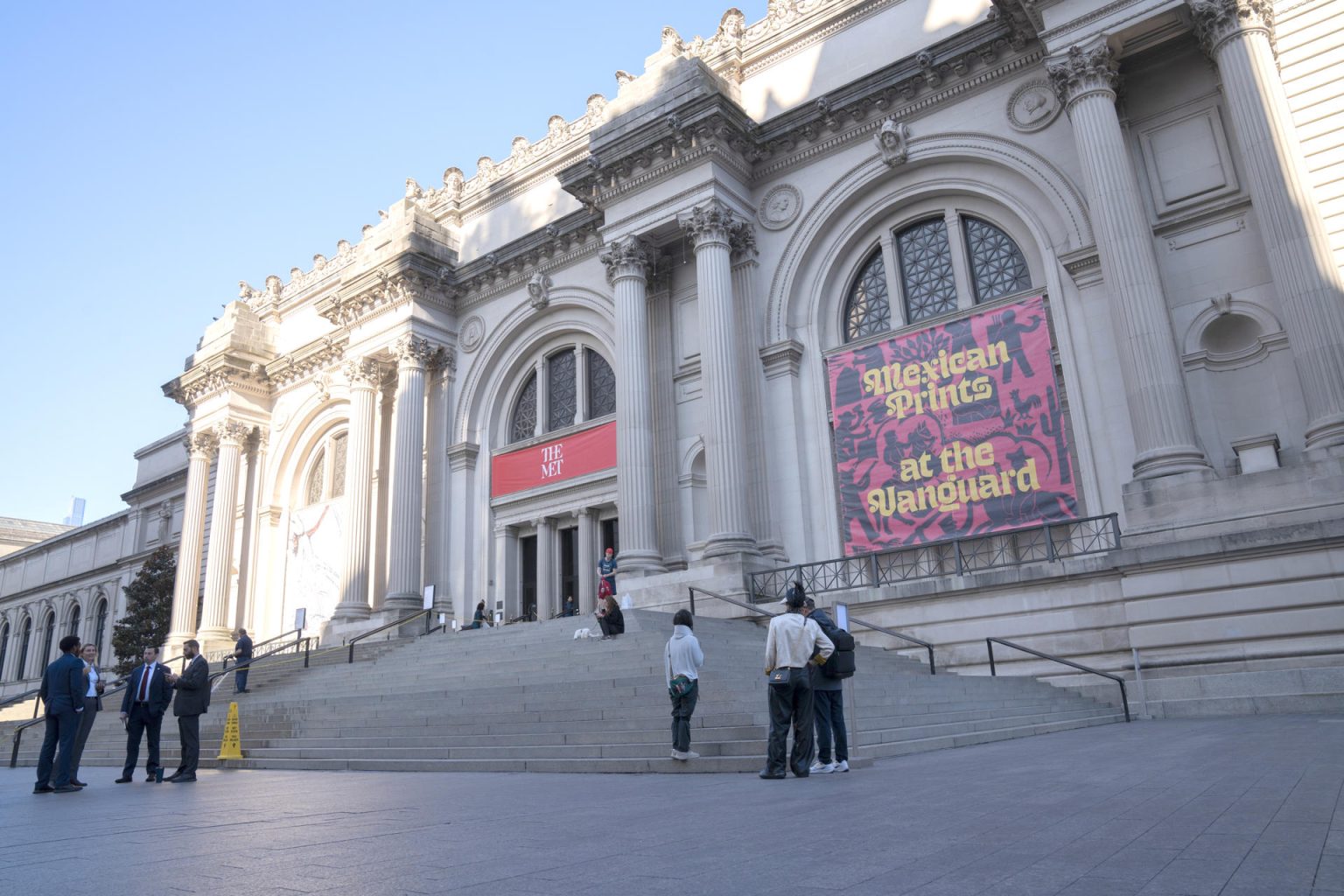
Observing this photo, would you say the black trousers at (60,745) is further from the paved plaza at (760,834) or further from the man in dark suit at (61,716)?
the paved plaza at (760,834)

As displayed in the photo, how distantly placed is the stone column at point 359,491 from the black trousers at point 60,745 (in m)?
18.0

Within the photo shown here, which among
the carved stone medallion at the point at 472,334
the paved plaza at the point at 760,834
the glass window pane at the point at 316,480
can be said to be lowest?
the paved plaza at the point at 760,834

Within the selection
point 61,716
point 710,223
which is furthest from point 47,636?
point 61,716

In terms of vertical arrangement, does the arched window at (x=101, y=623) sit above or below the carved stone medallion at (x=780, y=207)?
below

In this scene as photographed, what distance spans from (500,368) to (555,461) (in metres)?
4.26

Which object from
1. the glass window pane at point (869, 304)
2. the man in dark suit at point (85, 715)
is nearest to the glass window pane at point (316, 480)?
the glass window pane at point (869, 304)

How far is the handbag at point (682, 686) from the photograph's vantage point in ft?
31.9

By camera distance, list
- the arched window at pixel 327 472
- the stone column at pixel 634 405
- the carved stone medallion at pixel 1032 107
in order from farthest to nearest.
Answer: the arched window at pixel 327 472
the stone column at pixel 634 405
the carved stone medallion at pixel 1032 107

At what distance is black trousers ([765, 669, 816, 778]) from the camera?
8570 millimetres

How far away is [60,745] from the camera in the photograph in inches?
391

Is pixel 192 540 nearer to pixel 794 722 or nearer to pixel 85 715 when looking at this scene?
pixel 85 715

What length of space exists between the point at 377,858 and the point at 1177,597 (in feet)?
45.1

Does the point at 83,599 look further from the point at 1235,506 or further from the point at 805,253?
the point at 1235,506

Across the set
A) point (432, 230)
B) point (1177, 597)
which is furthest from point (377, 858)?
point (432, 230)
